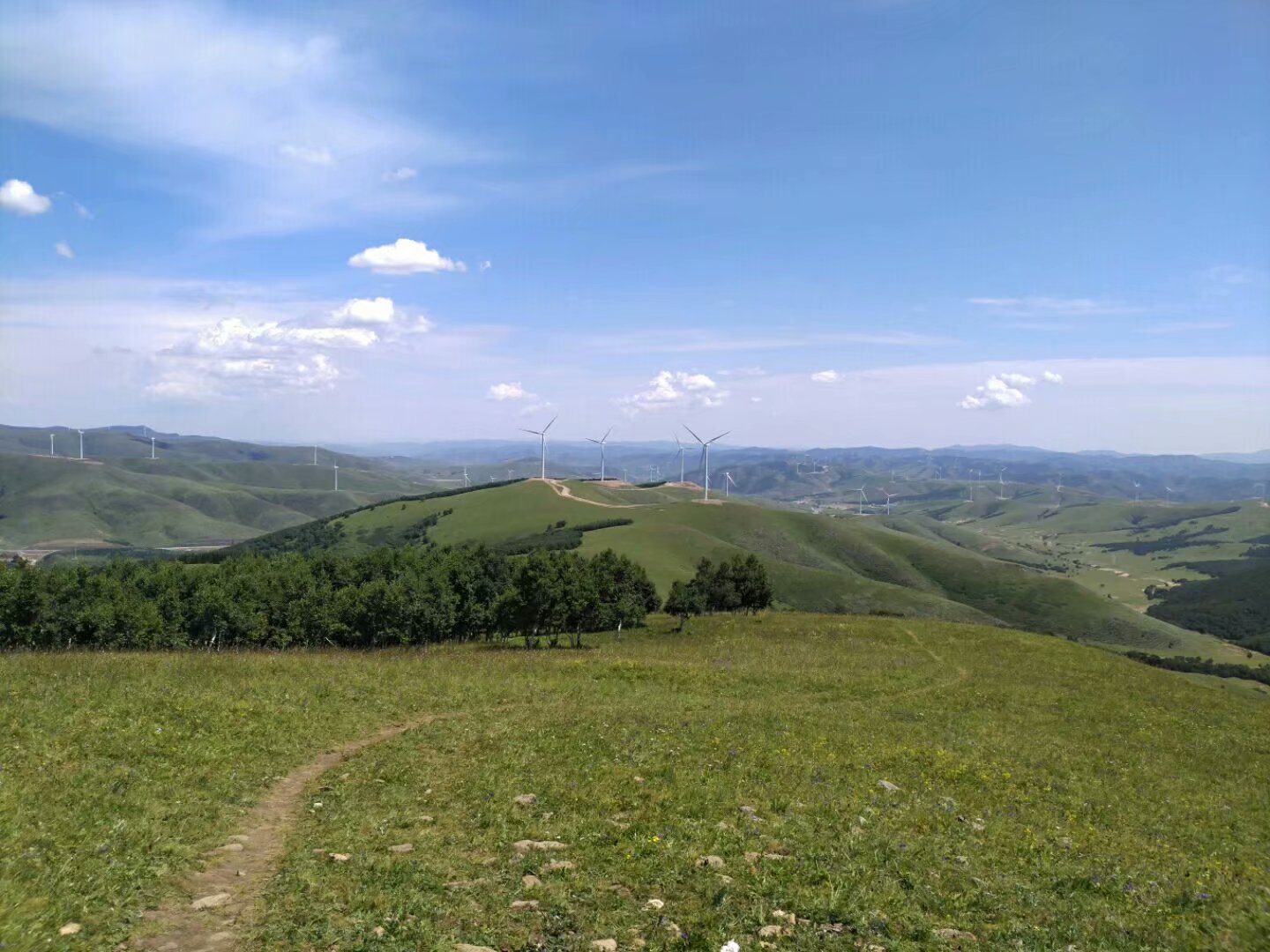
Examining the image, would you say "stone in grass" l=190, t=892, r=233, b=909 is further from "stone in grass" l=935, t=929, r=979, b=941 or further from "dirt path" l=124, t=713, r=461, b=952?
"stone in grass" l=935, t=929, r=979, b=941

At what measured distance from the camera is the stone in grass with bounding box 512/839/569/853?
16.3m

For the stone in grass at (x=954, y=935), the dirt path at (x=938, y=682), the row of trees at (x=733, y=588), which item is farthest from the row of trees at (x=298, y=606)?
the stone in grass at (x=954, y=935)

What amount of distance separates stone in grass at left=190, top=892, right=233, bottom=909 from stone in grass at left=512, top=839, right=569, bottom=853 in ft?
18.5

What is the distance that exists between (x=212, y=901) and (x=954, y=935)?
13.3 metres

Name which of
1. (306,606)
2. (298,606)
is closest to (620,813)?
(298,606)

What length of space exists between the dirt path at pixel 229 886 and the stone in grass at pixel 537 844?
498cm

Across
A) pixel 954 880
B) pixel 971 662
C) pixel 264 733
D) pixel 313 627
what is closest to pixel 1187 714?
pixel 971 662

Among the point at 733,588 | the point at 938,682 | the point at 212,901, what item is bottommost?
the point at 733,588

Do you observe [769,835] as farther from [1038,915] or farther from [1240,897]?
[1240,897]

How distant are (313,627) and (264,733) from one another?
5974cm

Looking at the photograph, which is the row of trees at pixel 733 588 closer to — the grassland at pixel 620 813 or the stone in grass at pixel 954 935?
the grassland at pixel 620 813

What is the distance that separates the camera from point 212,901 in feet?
43.8

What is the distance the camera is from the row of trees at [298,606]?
73625 millimetres

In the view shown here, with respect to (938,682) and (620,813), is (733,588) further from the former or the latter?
(620,813)
